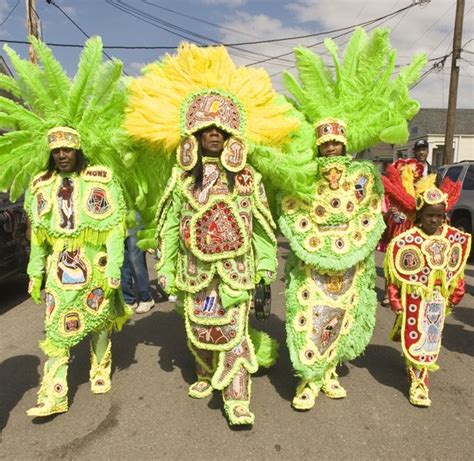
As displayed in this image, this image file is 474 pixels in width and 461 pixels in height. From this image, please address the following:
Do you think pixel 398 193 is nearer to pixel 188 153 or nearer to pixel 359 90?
pixel 359 90

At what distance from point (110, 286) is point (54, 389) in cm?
76

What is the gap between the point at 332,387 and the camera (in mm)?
3051

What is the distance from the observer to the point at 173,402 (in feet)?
10.0

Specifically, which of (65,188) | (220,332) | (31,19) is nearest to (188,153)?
(65,188)

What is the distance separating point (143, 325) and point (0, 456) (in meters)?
2.23

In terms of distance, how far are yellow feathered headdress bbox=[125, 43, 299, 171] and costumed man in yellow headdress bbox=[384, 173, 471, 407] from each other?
983mm

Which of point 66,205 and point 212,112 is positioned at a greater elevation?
point 212,112

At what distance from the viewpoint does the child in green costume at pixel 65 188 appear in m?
2.79

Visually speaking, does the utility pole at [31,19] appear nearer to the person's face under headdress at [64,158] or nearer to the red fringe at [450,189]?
the person's face under headdress at [64,158]

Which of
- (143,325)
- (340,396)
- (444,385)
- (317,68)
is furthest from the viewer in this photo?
(143,325)

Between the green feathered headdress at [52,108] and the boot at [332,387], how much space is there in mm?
2162

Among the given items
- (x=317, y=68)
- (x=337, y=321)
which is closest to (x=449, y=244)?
(x=337, y=321)

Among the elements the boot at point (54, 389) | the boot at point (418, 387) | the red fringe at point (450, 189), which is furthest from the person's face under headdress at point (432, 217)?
the boot at point (54, 389)

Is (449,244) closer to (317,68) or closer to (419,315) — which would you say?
(419,315)
